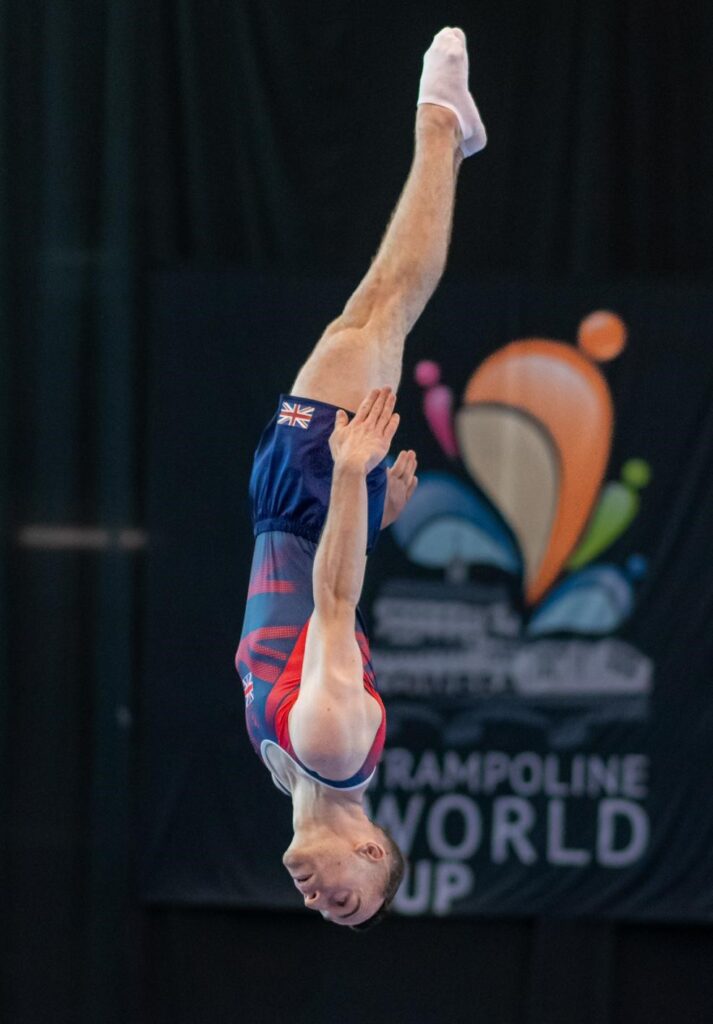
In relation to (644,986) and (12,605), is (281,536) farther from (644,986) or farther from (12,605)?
(644,986)

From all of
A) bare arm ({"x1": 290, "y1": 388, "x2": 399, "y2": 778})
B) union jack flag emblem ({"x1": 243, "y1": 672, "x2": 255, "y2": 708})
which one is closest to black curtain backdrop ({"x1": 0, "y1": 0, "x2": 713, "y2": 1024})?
union jack flag emblem ({"x1": 243, "y1": 672, "x2": 255, "y2": 708})

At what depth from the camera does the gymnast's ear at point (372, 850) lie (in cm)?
331

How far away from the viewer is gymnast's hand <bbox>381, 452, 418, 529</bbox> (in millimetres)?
3875

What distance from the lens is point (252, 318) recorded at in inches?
227

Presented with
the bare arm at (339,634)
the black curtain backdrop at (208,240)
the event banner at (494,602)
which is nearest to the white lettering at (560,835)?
the event banner at (494,602)

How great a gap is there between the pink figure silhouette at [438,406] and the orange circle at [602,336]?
1.88 ft

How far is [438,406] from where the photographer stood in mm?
5707

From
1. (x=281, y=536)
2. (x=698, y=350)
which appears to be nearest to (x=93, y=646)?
(x=281, y=536)

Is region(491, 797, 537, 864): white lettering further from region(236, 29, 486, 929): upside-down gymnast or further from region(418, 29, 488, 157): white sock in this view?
region(418, 29, 488, 157): white sock

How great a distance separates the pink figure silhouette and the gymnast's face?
102 inches

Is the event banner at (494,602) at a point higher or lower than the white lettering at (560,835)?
higher

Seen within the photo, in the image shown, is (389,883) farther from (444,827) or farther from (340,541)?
(444,827)

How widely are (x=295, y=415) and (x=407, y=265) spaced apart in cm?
55

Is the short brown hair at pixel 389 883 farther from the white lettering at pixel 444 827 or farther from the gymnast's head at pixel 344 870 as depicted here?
the white lettering at pixel 444 827
